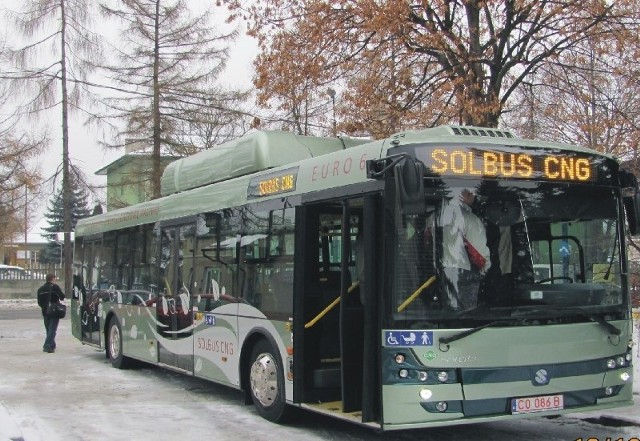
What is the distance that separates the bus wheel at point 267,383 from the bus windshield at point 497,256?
7.66ft

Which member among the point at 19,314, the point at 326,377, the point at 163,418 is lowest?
the point at 163,418

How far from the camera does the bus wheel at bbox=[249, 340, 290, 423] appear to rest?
8625 millimetres

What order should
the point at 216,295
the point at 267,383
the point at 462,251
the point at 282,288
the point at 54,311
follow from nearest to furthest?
the point at 462,251, the point at 282,288, the point at 267,383, the point at 216,295, the point at 54,311

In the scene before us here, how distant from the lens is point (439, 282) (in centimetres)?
684

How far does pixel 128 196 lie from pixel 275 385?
28777 mm

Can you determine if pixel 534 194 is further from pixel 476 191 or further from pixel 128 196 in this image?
pixel 128 196

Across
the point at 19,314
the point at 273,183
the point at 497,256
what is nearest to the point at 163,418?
the point at 273,183

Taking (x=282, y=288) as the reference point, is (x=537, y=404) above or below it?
below

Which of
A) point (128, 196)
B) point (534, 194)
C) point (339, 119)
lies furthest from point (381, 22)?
point (128, 196)

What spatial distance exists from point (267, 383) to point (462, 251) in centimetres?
312

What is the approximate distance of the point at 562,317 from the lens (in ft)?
23.5

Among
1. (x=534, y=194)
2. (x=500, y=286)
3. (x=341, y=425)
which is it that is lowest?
(x=341, y=425)

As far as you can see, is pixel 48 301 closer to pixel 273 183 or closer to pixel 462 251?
pixel 273 183

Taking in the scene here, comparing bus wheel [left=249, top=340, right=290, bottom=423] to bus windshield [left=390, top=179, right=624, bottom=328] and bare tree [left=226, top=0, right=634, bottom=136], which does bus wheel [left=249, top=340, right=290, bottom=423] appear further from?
bare tree [left=226, top=0, right=634, bottom=136]
